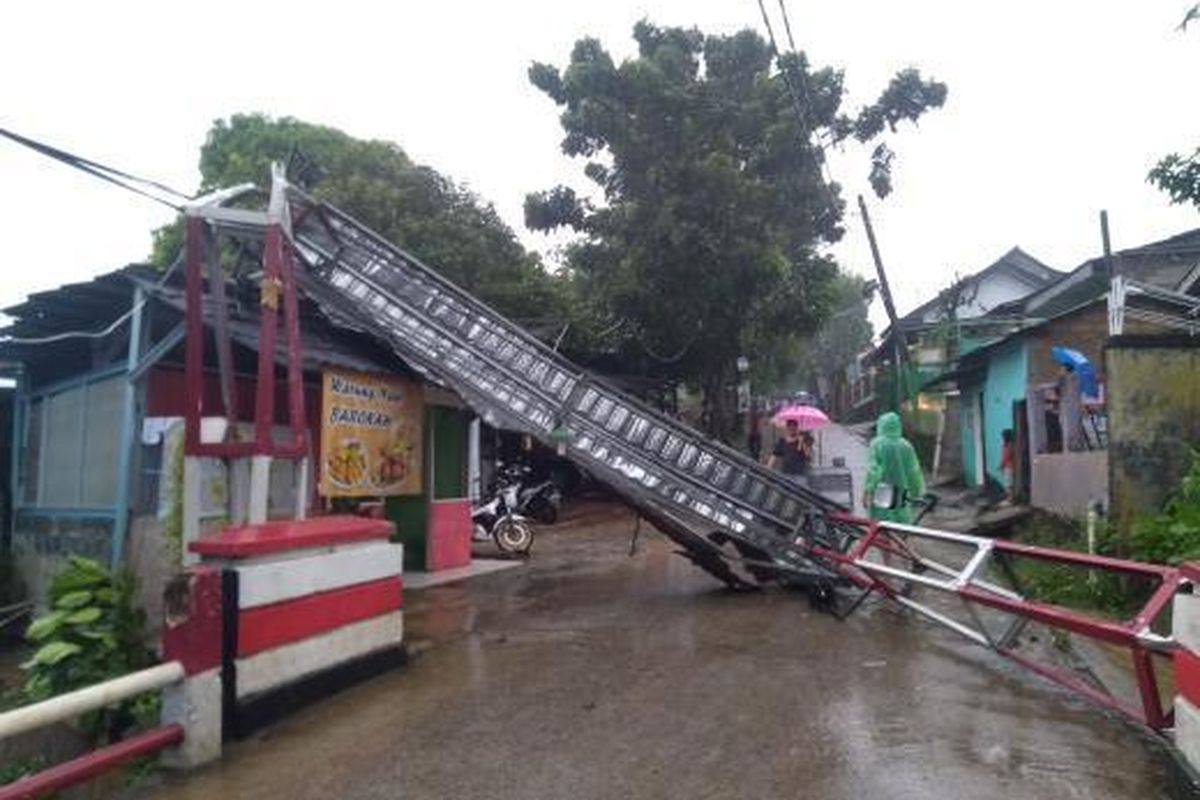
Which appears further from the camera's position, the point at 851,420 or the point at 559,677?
the point at 851,420

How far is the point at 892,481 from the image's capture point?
1066 cm

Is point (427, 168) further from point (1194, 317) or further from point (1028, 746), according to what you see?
point (1028, 746)

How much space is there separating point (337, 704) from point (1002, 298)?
42.4m

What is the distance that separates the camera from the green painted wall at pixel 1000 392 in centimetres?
2139

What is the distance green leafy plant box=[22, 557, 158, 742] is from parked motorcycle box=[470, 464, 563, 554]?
8305mm

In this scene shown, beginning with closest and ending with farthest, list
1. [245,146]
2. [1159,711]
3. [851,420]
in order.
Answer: [1159,711] → [245,146] → [851,420]

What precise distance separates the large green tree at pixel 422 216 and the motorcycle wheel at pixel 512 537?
9.39 meters

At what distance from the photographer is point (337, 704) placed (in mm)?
6645

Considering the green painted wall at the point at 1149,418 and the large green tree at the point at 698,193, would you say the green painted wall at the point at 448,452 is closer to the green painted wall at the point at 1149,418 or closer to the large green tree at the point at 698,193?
the green painted wall at the point at 1149,418

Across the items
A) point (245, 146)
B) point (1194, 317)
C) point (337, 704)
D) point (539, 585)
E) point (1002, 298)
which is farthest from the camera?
point (1002, 298)

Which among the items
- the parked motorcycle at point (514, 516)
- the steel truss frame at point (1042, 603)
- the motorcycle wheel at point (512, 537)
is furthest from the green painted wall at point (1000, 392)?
the steel truss frame at point (1042, 603)

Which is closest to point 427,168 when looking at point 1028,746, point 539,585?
point 539,585

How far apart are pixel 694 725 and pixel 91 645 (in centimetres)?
382

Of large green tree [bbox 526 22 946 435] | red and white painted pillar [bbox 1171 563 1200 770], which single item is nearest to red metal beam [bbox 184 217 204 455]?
red and white painted pillar [bbox 1171 563 1200 770]
